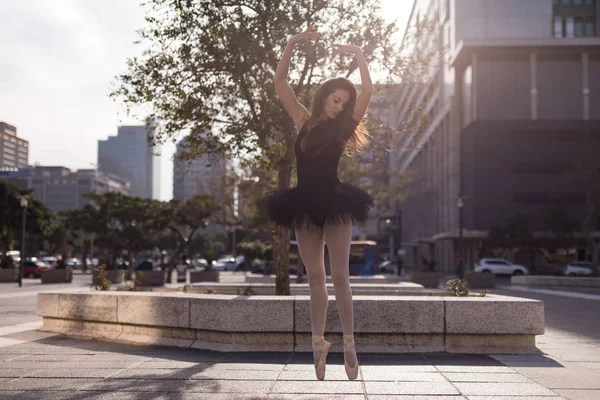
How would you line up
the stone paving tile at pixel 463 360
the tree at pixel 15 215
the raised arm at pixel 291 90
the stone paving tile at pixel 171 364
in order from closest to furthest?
the raised arm at pixel 291 90 < the stone paving tile at pixel 171 364 < the stone paving tile at pixel 463 360 < the tree at pixel 15 215

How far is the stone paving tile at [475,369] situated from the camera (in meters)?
6.25

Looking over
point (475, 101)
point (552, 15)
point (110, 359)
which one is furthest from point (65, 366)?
point (552, 15)

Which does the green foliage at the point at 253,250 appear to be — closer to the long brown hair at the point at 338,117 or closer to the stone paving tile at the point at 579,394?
the stone paving tile at the point at 579,394

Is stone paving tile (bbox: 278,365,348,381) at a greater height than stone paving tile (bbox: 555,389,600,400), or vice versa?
stone paving tile (bbox: 555,389,600,400)

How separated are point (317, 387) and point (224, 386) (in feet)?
2.37

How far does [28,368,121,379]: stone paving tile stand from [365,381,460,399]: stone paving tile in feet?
7.49

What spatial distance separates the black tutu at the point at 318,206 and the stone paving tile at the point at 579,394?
83.7 inches

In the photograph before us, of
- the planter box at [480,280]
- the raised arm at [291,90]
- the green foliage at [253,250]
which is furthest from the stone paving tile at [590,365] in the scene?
the green foliage at [253,250]

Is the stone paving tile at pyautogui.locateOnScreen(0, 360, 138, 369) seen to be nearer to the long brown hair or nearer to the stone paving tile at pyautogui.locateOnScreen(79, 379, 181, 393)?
the stone paving tile at pyautogui.locateOnScreen(79, 379, 181, 393)

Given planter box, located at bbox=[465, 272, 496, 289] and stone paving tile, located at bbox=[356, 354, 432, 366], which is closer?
stone paving tile, located at bbox=[356, 354, 432, 366]

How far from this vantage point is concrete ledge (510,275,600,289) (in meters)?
27.9

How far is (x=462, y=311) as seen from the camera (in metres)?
7.85

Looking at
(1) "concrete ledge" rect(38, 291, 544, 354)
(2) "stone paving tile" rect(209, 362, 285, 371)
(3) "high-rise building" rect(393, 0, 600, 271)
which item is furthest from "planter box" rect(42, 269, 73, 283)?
(2) "stone paving tile" rect(209, 362, 285, 371)

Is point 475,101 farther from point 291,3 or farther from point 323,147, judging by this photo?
point 323,147
